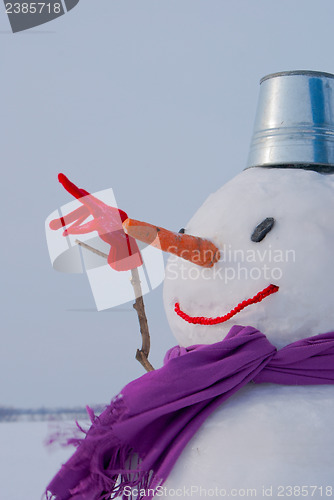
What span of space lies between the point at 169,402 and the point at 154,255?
0.33 meters

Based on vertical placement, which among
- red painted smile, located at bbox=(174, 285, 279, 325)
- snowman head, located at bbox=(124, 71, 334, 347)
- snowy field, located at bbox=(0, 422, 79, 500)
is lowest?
snowy field, located at bbox=(0, 422, 79, 500)

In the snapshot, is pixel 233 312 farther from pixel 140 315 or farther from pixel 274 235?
pixel 140 315

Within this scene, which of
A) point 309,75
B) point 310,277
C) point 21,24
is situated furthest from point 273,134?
point 21,24

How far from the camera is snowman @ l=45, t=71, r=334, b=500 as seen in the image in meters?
1.06

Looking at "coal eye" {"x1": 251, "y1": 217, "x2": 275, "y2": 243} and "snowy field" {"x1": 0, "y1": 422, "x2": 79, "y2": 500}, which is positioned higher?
"coal eye" {"x1": 251, "y1": 217, "x2": 275, "y2": 243}

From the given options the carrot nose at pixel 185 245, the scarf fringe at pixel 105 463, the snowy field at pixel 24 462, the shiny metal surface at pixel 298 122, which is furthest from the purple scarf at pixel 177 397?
the snowy field at pixel 24 462

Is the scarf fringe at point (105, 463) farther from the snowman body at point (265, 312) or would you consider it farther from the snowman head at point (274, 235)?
the snowman head at point (274, 235)

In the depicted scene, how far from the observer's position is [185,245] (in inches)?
46.9

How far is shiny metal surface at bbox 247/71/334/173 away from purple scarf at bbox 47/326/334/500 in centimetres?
33

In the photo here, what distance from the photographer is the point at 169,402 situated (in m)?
1.12

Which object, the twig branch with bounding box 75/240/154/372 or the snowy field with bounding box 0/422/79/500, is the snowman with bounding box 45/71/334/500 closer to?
the twig branch with bounding box 75/240/154/372

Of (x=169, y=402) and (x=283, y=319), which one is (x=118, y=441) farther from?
(x=283, y=319)

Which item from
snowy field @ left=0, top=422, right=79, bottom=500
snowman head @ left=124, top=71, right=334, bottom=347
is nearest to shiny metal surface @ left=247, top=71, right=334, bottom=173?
snowman head @ left=124, top=71, right=334, bottom=347

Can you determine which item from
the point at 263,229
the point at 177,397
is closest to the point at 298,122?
the point at 263,229
